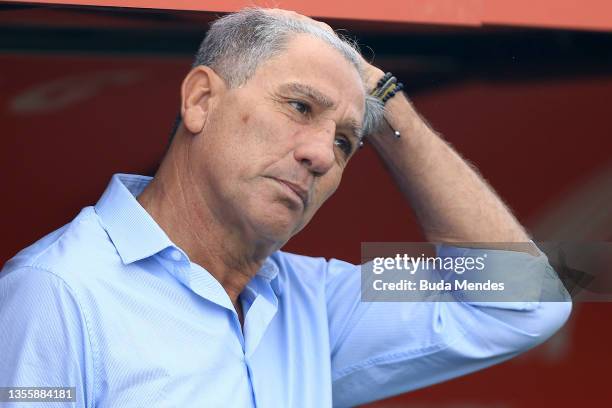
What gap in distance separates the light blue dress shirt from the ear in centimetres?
17

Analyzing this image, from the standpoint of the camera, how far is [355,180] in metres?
2.26

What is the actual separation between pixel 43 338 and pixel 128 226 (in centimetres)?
26

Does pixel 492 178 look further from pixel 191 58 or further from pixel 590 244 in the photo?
pixel 191 58

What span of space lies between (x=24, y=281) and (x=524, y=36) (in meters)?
1.04

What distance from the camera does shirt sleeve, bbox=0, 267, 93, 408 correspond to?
1482mm

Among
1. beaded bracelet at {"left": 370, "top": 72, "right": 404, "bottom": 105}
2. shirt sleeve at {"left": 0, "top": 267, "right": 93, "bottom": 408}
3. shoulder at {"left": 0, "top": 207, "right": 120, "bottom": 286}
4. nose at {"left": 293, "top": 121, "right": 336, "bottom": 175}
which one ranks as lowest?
shirt sleeve at {"left": 0, "top": 267, "right": 93, "bottom": 408}

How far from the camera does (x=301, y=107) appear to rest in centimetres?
168

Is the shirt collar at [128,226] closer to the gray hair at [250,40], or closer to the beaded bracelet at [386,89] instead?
the gray hair at [250,40]

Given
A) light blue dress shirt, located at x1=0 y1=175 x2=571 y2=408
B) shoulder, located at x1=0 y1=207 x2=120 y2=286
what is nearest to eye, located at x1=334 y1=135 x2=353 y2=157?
light blue dress shirt, located at x1=0 y1=175 x2=571 y2=408

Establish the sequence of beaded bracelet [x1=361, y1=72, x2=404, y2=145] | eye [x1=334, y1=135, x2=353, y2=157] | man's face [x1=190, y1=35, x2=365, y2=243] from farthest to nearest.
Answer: beaded bracelet [x1=361, y1=72, x2=404, y2=145], eye [x1=334, y1=135, x2=353, y2=157], man's face [x1=190, y1=35, x2=365, y2=243]

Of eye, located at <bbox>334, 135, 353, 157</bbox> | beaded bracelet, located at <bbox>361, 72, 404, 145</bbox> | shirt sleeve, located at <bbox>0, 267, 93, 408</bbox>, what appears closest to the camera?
shirt sleeve, located at <bbox>0, 267, 93, 408</bbox>

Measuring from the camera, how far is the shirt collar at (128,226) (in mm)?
1648

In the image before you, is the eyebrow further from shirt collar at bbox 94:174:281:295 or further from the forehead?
shirt collar at bbox 94:174:281:295

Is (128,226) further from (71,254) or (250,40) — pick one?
(250,40)
